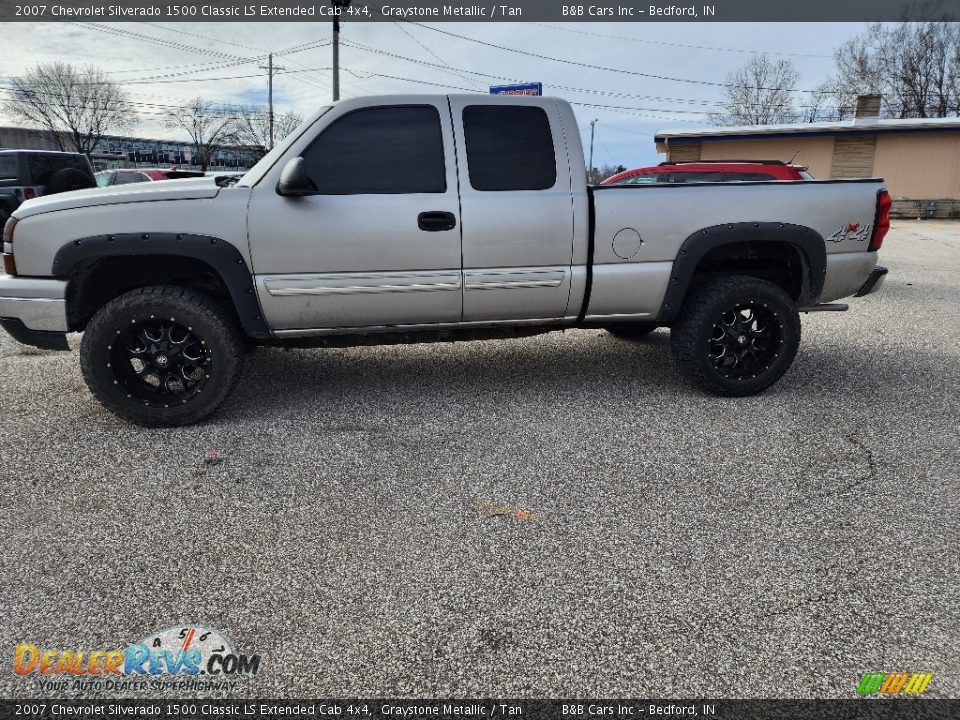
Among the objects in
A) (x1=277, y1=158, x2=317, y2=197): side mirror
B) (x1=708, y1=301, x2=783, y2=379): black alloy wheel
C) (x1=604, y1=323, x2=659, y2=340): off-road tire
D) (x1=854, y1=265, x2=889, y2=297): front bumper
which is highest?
(x1=277, y1=158, x2=317, y2=197): side mirror

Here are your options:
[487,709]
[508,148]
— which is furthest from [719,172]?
[487,709]

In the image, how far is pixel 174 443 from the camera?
12.7 ft

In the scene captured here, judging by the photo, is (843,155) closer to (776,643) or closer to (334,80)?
(334,80)

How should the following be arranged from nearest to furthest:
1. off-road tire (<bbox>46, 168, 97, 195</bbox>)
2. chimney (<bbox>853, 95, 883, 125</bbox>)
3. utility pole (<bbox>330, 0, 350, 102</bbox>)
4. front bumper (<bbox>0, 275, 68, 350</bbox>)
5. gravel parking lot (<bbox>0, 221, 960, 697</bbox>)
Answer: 1. gravel parking lot (<bbox>0, 221, 960, 697</bbox>)
2. front bumper (<bbox>0, 275, 68, 350</bbox>)
3. off-road tire (<bbox>46, 168, 97, 195</bbox>)
4. utility pole (<bbox>330, 0, 350, 102</bbox>)
5. chimney (<bbox>853, 95, 883, 125</bbox>)

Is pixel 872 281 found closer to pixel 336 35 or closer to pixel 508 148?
pixel 508 148

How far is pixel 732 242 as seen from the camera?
452 cm

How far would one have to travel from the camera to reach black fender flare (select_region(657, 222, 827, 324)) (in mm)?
4414

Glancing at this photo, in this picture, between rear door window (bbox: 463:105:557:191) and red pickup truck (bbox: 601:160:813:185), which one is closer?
rear door window (bbox: 463:105:557:191)

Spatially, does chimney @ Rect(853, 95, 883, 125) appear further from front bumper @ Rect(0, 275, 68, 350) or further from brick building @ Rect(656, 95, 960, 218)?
front bumper @ Rect(0, 275, 68, 350)

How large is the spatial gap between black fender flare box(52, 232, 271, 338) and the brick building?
2985cm

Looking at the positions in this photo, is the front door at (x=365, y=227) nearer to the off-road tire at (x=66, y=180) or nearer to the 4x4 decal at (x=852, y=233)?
the 4x4 decal at (x=852, y=233)

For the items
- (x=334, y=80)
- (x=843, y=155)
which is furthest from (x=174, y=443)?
(x=843, y=155)

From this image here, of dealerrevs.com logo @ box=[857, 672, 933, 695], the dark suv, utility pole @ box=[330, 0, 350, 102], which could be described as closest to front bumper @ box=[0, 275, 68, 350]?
dealerrevs.com logo @ box=[857, 672, 933, 695]

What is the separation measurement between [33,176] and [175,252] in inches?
489
